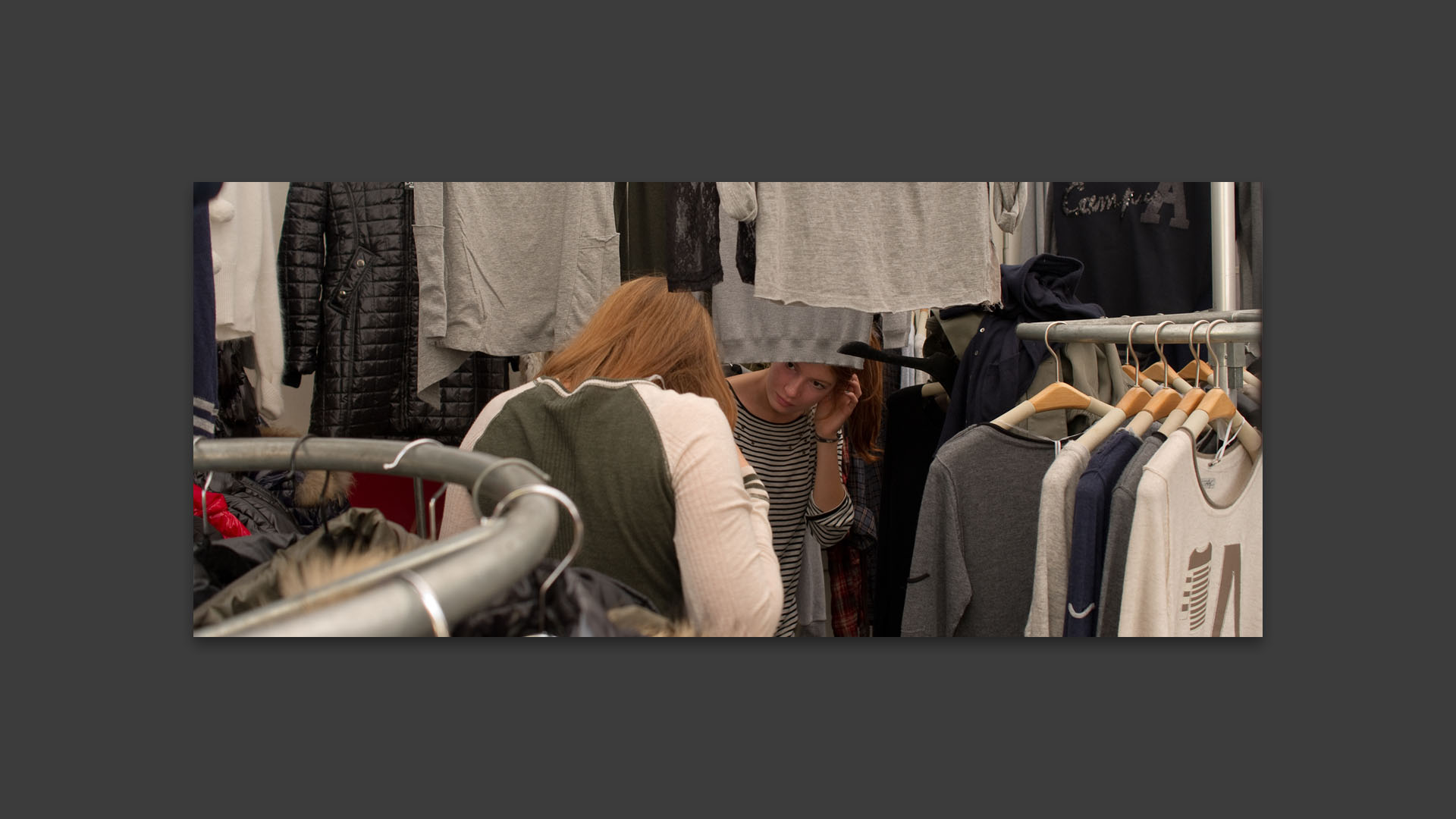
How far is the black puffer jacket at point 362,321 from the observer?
6.19 feet

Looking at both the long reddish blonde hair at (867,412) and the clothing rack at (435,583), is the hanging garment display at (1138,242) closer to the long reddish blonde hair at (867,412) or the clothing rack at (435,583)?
the long reddish blonde hair at (867,412)

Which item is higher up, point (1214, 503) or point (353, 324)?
point (353, 324)

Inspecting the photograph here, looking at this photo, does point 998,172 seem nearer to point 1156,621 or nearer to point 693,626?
point 1156,621

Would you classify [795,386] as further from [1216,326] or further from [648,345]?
[1216,326]

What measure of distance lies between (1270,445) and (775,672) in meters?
0.94

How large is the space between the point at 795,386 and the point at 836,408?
0.09 m

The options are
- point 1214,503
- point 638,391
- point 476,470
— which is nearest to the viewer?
point 476,470

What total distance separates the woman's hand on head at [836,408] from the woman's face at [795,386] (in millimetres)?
16

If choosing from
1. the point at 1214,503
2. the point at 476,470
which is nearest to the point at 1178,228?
the point at 1214,503

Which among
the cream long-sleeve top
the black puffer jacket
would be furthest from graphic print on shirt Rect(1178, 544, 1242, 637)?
the black puffer jacket

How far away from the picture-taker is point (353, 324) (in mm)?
1934

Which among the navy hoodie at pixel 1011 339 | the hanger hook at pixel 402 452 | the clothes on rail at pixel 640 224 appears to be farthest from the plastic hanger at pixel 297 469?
the navy hoodie at pixel 1011 339

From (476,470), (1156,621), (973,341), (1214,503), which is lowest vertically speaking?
(1156,621)

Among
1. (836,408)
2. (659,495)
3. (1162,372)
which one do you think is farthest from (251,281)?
(1162,372)
